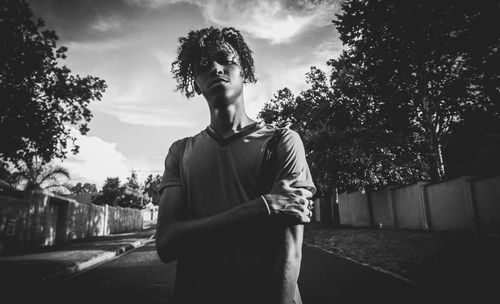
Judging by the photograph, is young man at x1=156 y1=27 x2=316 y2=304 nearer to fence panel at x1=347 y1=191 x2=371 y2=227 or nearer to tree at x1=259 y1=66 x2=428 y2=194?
tree at x1=259 y1=66 x2=428 y2=194

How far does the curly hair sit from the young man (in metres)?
0.08

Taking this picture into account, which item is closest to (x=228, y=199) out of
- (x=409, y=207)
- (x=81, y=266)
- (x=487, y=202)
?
(x=81, y=266)

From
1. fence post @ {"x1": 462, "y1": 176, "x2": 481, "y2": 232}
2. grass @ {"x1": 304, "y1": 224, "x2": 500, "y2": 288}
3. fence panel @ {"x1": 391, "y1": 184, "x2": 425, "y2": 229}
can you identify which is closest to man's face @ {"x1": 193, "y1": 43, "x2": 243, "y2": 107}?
grass @ {"x1": 304, "y1": 224, "x2": 500, "y2": 288}

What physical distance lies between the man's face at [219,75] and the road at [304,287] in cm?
393

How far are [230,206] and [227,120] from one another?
396 mm

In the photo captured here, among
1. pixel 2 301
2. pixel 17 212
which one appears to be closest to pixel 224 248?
pixel 2 301

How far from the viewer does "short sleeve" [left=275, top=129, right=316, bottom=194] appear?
3.96 ft

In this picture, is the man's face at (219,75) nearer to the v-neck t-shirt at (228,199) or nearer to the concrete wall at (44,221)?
the v-neck t-shirt at (228,199)

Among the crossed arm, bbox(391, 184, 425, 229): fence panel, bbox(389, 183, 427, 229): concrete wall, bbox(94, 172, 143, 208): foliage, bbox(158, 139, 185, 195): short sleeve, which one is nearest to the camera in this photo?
the crossed arm

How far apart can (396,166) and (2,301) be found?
54.6 feet

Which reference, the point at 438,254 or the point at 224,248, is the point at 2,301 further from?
the point at 438,254

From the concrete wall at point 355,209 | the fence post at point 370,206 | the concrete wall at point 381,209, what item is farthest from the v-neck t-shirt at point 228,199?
the concrete wall at point 355,209

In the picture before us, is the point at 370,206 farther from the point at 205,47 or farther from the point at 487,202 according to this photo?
the point at 205,47

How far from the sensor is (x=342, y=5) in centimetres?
1320
